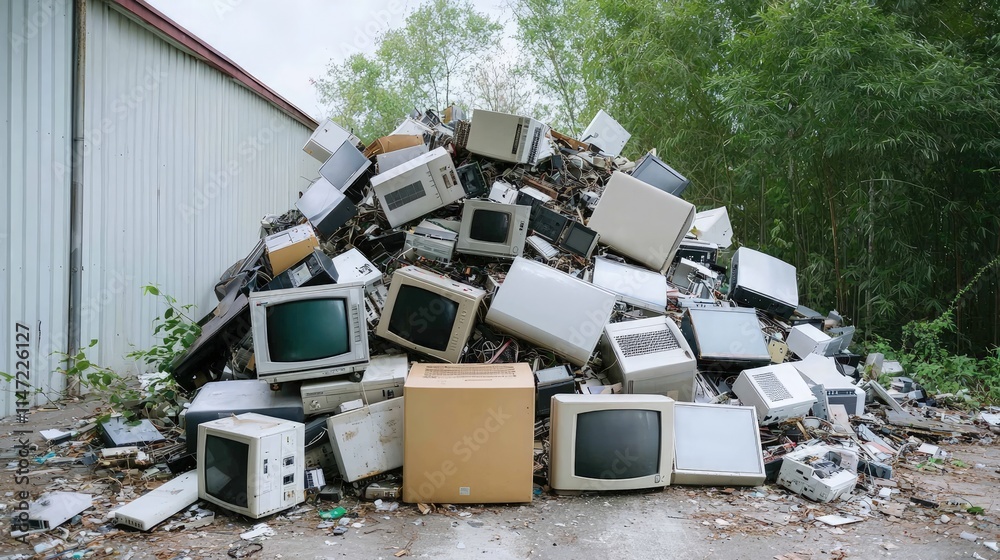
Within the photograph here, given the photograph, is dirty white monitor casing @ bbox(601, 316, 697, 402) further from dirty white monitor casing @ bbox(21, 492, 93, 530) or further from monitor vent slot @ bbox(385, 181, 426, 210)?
dirty white monitor casing @ bbox(21, 492, 93, 530)

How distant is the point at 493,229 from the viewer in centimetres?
429

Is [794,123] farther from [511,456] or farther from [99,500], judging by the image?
[99,500]

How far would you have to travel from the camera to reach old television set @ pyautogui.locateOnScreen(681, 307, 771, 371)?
Result: 4.12 m

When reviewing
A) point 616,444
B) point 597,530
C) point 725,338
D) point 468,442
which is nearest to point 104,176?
point 468,442

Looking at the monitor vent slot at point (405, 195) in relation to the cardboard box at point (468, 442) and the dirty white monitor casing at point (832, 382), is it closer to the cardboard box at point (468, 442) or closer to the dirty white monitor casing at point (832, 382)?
the cardboard box at point (468, 442)

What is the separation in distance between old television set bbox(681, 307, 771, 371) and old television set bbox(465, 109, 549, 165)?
5.56 feet

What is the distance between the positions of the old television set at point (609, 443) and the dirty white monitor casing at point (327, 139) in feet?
11.9

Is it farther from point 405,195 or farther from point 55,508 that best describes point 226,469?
point 405,195

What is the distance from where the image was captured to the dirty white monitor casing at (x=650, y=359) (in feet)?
12.1

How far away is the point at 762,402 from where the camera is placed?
3719 millimetres

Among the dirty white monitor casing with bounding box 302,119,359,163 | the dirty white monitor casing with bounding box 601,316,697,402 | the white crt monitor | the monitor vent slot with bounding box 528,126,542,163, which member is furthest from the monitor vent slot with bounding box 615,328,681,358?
the dirty white monitor casing with bounding box 302,119,359,163

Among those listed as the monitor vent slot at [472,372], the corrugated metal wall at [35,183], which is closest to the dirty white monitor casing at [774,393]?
the monitor vent slot at [472,372]

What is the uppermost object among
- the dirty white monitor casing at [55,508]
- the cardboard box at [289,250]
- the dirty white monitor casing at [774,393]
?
the cardboard box at [289,250]

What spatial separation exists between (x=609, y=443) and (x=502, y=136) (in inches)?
100
